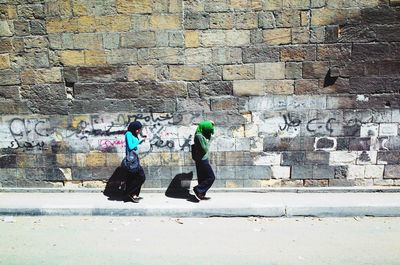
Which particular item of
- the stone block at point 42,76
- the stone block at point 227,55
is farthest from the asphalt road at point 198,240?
the stone block at point 227,55

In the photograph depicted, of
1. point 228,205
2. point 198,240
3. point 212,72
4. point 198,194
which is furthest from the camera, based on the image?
point 212,72

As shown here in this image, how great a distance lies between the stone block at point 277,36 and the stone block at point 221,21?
0.66m

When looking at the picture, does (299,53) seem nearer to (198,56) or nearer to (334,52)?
(334,52)

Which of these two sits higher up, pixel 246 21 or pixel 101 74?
pixel 246 21

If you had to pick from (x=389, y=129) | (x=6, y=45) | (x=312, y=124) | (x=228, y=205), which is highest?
(x=6, y=45)

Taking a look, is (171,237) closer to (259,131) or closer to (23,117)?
(259,131)

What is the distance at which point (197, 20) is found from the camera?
6.10 m

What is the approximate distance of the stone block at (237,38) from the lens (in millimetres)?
6102

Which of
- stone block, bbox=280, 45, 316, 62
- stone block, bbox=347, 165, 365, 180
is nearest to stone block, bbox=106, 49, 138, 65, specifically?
stone block, bbox=280, 45, 316, 62

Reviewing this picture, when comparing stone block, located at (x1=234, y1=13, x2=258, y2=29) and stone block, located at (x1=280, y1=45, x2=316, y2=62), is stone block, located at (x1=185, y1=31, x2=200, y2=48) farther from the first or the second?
stone block, located at (x1=280, y1=45, x2=316, y2=62)

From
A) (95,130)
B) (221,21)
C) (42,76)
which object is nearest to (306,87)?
(221,21)

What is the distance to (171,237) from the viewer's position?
4922 mm

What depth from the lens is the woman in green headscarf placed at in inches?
233

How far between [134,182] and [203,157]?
1325 mm
